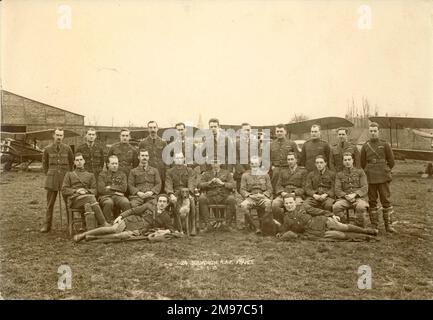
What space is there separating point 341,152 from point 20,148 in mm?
8696

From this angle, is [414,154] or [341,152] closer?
[341,152]

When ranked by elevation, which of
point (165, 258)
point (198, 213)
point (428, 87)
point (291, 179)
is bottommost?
point (165, 258)

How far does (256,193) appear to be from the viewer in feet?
20.0

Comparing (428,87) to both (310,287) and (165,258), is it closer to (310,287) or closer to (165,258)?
(310,287)

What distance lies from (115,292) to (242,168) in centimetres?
312

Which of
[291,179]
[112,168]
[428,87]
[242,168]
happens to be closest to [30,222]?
[112,168]

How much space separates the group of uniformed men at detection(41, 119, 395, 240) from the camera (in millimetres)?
5699

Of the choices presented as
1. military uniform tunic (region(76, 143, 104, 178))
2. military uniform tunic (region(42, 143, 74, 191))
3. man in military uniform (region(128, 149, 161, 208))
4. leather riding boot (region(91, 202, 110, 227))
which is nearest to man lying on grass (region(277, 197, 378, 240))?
man in military uniform (region(128, 149, 161, 208))

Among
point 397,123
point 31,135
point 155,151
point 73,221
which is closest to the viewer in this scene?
point 73,221

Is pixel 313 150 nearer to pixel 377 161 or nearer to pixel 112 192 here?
pixel 377 161

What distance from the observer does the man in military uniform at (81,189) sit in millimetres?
5617

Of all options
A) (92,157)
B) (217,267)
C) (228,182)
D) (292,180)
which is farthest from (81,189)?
(292,180)

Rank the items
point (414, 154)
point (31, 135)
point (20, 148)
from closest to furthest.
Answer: point (31, 135) < point (20, 148) < point (414, 154)
